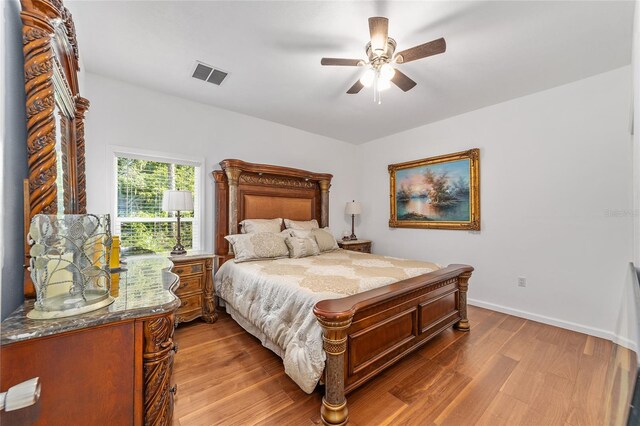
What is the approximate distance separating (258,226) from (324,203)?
55.8 inches

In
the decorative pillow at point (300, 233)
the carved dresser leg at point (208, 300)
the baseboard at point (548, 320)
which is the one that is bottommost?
the baseboard at point (548, 320)

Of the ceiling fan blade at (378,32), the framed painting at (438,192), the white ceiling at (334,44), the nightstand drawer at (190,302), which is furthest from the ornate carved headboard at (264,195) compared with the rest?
the ceiling fan blade at (378,32)

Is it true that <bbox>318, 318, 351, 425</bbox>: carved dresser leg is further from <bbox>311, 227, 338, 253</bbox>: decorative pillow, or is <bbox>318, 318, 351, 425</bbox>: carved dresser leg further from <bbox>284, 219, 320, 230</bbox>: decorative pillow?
<bbox>284, 219, 320, 230</bbox>: decorative pillow

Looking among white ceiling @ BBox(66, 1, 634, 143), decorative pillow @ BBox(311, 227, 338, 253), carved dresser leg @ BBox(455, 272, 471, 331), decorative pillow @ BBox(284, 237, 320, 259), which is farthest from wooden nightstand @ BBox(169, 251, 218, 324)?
carved dresser leg @ BBox(455, 272, 471, 331)

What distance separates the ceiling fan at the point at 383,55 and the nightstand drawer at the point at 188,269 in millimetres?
2433

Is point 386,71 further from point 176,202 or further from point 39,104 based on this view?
point 176,202

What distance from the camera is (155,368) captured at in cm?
93

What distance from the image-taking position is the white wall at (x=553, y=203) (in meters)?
2.61

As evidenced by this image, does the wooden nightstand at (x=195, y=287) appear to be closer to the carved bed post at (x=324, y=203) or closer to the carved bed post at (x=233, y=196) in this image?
the carved bed post at (x=233, y=196)

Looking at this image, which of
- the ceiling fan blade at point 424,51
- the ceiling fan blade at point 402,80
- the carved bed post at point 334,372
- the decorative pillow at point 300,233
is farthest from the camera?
the decorative pillow at point 300,233

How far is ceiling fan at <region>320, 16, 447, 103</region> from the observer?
1.75 meters

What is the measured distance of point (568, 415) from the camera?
163 cm

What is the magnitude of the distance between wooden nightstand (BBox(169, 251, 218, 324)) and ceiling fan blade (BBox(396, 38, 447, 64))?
9.04 ft

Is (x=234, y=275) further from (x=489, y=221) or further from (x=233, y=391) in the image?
(x=489, y=221)
